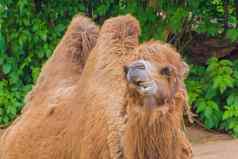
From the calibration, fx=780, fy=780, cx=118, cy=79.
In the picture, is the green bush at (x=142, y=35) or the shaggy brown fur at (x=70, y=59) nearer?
the shaggy brown fur at (x=70, y=59)

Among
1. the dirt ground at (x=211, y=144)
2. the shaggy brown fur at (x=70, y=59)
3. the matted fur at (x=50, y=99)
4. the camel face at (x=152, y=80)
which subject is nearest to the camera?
the camel face at (x=152, y=80)

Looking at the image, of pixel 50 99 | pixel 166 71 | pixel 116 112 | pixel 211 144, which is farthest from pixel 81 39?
pixel 211 144

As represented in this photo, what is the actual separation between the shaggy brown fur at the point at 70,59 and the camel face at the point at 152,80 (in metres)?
1.65

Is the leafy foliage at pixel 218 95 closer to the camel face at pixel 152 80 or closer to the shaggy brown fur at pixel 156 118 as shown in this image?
the shaggy brown fur at pixel 156 118

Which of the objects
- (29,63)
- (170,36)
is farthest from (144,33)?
(29,63)

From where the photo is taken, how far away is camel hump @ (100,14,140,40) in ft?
15.0

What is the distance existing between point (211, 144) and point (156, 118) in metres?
5.72

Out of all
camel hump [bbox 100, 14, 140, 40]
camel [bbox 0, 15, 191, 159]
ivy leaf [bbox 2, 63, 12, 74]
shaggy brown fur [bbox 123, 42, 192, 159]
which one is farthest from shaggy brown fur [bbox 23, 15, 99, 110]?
ivy leaf [bbox 2, 63, 12, 74]

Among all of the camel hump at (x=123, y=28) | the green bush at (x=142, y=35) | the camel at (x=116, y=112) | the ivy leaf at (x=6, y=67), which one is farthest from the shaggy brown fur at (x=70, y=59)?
the ivy leaf at (x=6, y=67)

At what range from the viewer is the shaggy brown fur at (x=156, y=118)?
3.53m

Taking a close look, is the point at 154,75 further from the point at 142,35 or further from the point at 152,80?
the point at 142,35

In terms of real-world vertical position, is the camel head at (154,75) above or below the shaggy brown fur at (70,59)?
above

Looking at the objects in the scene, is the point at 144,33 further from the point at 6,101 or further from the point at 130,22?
the point at 130,22

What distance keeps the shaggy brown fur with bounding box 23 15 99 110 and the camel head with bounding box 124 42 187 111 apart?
155 cm
